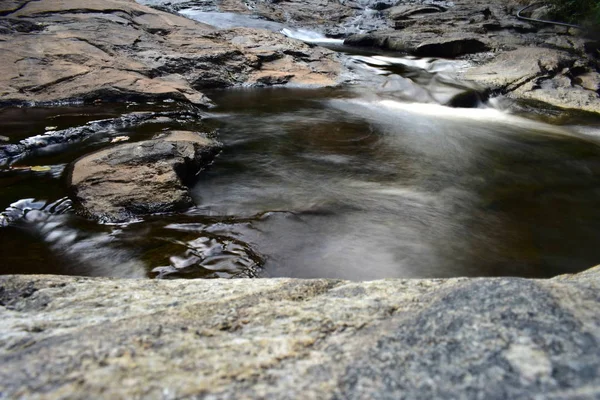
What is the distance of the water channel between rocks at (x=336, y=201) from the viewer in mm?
3711

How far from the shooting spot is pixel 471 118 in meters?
9.02

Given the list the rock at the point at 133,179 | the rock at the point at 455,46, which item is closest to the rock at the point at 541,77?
→ the rock at the point at 455,46

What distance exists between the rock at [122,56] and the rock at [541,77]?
4.46 meters

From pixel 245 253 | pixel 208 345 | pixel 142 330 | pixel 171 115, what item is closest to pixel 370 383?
pixel 208 345

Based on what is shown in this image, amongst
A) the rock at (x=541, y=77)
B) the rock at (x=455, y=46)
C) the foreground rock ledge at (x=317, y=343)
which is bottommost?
the foreground rock ledge at (x=317, y=343)

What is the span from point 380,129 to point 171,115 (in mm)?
3938

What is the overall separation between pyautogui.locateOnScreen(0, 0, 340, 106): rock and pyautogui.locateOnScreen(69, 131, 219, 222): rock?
10.9 feet

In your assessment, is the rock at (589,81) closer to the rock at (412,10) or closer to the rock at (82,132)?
the rock at (412,10)

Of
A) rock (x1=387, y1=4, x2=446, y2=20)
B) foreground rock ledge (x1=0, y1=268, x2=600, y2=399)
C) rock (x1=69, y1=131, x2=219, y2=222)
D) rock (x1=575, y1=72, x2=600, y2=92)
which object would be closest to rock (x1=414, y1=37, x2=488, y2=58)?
rock (x1=575, y1=72, x2=600, y2=92)

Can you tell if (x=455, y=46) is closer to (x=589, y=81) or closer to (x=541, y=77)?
(x=541, y=77)

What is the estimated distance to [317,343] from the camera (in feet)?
5.10

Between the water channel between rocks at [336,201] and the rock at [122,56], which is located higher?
the rock at [122,56]

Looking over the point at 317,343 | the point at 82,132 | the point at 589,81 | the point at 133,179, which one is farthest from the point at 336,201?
the point at 589,81

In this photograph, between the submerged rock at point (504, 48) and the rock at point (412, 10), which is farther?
the rock at point (412, 10)
